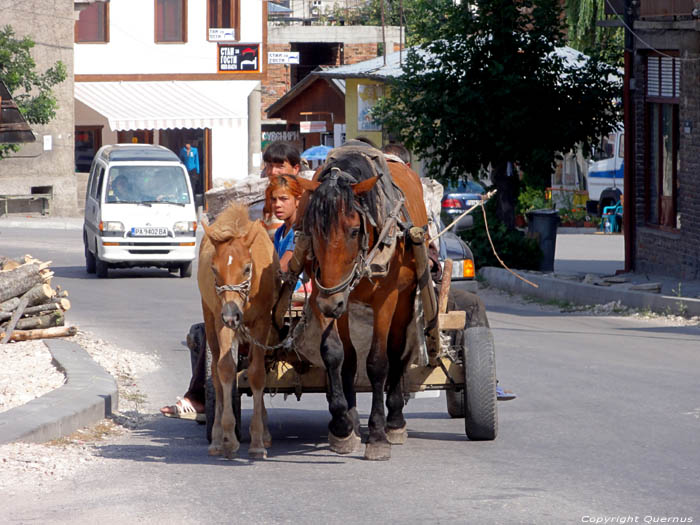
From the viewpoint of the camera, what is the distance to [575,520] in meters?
5.87

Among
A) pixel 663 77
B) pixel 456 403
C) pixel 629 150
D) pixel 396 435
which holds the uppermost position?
pixel 663 77

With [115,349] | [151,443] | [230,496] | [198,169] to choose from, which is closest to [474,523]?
[230,496]

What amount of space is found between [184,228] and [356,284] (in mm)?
16452

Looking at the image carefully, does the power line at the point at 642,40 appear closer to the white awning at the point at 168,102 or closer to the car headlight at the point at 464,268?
the car headlight at the point at 464,268

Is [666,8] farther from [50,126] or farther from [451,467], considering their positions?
[50,126]

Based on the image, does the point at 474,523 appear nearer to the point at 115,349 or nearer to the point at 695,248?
the point at 115,349

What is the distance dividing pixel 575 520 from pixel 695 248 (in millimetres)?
14616

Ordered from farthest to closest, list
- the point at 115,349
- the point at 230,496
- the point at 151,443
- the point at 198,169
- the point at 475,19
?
1. the point at 198,169
2. the point at 475,19
3. the point at 115,349
4. the point at 151,443
5. the point at 230,496

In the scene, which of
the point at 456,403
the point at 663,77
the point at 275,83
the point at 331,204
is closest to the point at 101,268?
the point at 663,77

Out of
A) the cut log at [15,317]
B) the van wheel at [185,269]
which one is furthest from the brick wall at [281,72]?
the cut log at [15,317]

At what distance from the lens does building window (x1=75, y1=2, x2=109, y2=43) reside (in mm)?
44062

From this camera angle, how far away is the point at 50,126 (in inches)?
1513

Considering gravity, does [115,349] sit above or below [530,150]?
below

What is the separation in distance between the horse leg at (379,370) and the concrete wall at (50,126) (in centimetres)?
3201
